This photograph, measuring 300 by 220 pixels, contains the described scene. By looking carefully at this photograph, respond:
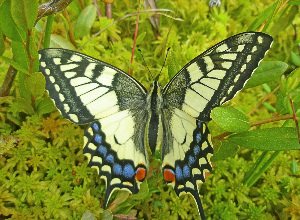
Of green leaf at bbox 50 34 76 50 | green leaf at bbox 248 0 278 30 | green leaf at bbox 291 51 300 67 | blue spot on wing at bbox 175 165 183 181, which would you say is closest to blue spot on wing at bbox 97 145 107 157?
blue spot on wing at bbox 175 165 183 181

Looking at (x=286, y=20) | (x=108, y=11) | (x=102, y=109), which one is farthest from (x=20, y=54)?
(x=286, y=20)

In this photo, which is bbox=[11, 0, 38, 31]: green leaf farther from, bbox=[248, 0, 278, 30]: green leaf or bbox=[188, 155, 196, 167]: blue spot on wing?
bbox=[248, 0, 278, 30]: green leaf

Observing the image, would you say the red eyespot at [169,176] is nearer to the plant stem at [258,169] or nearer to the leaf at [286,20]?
the plant stem at [258,169]

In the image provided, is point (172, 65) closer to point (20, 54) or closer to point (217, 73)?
point (217, 73)

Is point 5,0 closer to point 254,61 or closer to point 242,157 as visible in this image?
point 254,61

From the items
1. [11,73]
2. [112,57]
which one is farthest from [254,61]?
[11,73]

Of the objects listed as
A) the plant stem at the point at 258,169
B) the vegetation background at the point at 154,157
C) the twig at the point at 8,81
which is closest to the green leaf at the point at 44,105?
the vegetation background at the point at 154,157
